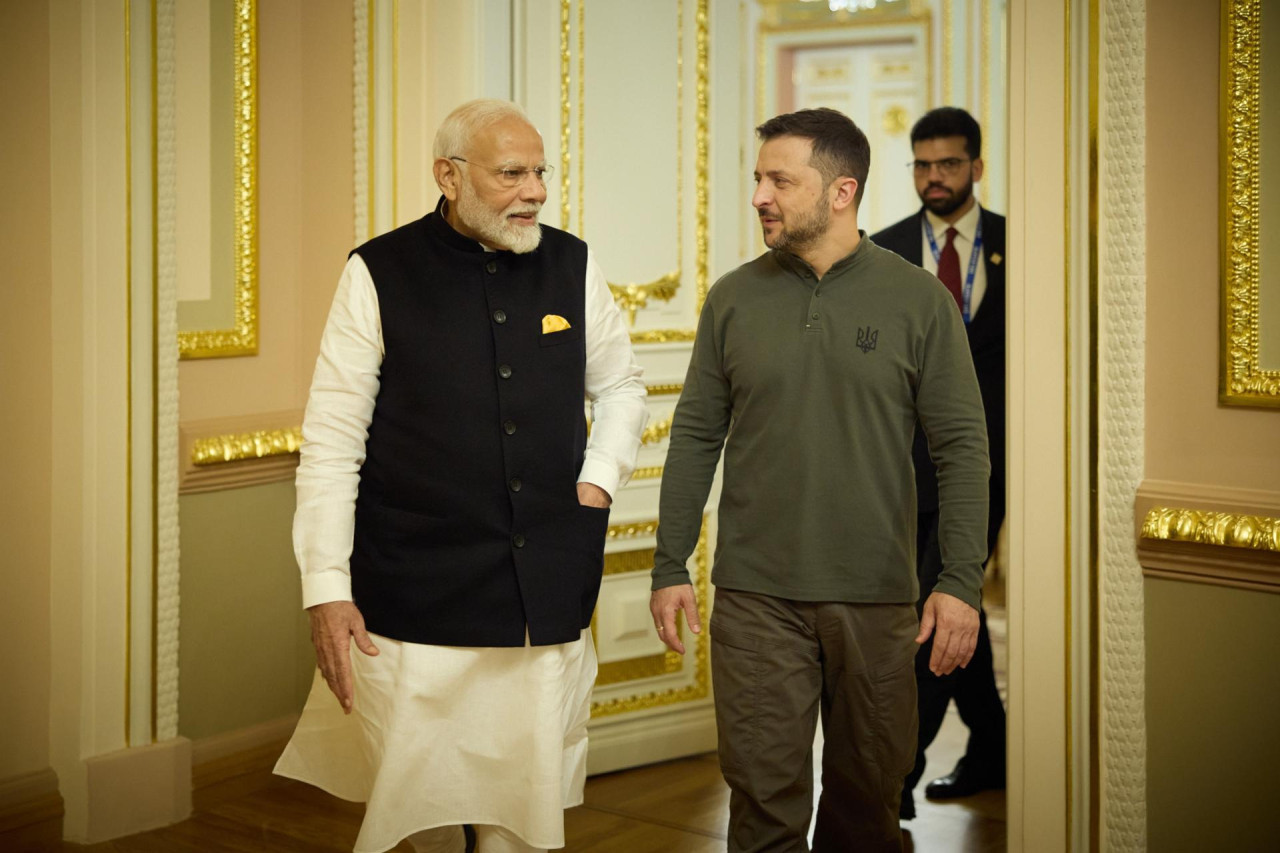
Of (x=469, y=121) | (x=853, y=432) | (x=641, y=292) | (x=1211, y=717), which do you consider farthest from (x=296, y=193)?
(x=1211, y=717)

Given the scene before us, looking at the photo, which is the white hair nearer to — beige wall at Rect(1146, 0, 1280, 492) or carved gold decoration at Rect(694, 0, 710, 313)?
beige wall at Rect(1146, 0, 1280, 492)

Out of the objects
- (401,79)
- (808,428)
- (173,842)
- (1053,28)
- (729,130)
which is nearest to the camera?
(808,428)

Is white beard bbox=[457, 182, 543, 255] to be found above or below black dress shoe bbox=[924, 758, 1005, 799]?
above

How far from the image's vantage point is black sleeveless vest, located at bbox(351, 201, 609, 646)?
96.7 inches

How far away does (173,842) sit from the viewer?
3408 mm

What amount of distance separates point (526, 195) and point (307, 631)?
210 cm

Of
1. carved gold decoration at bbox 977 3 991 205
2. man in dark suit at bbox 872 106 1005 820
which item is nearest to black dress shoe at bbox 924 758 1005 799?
man in dark suit at bbox 872 106 1005 820

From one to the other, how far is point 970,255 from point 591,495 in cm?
157

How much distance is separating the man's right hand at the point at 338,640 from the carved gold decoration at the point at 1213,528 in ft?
4.62

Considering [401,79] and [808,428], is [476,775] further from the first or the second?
[401,79]

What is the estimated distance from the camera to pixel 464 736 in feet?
8.27

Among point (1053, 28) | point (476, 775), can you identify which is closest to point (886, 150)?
point (1053, 28)

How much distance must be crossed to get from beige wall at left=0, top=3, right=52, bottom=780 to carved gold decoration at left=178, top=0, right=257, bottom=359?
22.6 inches

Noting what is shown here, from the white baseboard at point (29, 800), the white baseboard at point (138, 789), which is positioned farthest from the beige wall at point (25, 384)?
the white baseboard at point (138, 789)
